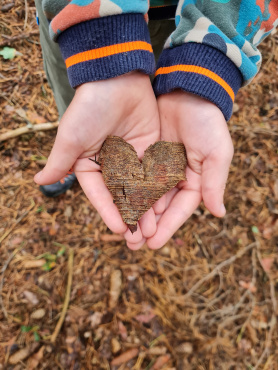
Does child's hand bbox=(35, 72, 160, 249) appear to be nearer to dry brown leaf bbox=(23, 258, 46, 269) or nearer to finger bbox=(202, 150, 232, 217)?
finger bbox=(202, 150, 232, 217)

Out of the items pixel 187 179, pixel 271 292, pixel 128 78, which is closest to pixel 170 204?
pixel 187 179

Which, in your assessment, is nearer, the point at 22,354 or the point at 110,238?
the point at 22,354

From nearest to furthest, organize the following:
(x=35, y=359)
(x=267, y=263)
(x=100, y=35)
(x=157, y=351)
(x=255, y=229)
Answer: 1. (x=100, y=35)
2. (x=35, y=359)
3. (x=157, y=351)
4. (x=267, y=263)
5. (x=255, y=229)

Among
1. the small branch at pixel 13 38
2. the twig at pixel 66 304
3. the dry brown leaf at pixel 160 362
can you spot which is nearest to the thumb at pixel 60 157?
the twig at pixel 66 304

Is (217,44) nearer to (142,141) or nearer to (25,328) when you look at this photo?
(142,141)

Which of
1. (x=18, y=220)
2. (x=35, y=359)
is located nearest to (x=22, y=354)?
(x=35, y=359)

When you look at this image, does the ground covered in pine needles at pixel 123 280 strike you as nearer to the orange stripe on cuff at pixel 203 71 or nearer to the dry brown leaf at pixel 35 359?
the dry brown leaf at pixel 35 359
